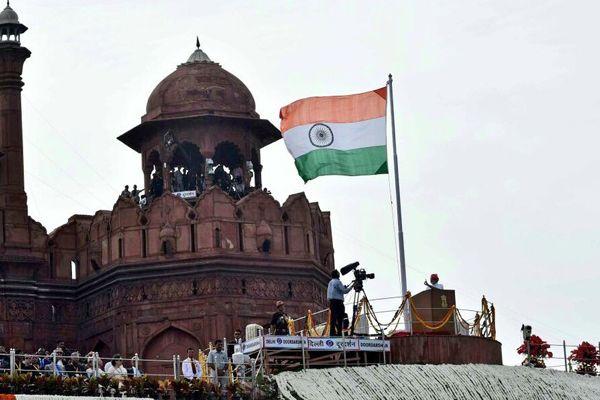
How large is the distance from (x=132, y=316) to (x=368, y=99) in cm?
938

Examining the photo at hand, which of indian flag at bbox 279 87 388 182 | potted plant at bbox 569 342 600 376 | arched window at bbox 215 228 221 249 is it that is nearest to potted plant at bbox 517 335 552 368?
potted plant at bbox 569 342 600 376

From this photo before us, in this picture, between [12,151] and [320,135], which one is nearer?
[320,135]

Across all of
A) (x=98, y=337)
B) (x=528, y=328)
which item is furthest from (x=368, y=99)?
(x=98, y=337)

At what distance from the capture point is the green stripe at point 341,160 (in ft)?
184

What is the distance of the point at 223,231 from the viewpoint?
201ft

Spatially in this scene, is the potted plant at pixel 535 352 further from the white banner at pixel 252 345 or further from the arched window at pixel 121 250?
the arched window at pixel 121 250

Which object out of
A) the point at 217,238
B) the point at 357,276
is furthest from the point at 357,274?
the point at 217,238

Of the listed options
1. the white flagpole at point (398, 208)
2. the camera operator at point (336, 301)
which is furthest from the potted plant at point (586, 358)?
the camera operator at point (336, 301)

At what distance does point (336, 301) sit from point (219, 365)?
308 cm

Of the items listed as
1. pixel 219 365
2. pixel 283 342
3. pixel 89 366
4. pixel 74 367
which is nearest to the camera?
pixel 74 367

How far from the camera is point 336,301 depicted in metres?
51.1

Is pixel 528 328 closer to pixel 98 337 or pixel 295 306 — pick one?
pixel 295 306

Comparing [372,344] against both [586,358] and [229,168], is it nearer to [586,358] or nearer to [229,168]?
[586,358]

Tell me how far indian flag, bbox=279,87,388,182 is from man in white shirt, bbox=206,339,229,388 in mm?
7283
